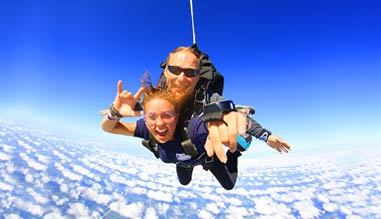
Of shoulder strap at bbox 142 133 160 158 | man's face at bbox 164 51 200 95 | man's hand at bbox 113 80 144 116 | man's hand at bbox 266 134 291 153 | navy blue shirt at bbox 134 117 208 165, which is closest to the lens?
man's hand at bbox 113 80 144 116

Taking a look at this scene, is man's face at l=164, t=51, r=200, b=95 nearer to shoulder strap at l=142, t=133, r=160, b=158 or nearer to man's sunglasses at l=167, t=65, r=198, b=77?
man's sunglasses at l=167, t=65, r=198, b=77

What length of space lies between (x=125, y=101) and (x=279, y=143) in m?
1.45

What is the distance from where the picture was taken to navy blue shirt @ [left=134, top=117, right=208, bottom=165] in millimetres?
1955

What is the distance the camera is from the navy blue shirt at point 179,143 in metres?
1.95

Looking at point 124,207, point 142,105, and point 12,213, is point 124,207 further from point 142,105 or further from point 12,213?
point 142,105

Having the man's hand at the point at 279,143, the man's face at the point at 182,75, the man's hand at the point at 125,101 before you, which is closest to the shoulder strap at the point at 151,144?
the man's face at the point at 182,75

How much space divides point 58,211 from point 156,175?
80258 millimetres

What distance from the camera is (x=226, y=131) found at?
4.45 feet

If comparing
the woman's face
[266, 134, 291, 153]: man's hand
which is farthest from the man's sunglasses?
[266, 134, 291, 153]: man's hand

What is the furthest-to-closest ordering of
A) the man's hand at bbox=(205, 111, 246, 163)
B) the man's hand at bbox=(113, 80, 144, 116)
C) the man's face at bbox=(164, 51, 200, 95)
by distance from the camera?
the man's face at bbox=(164, 51, 200, 95) < the man's hand at bbox=(113, 80, 144, 116) < the man's hand at bbox=(205, 111, 246, 163)

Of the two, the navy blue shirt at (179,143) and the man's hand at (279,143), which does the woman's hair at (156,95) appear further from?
the man's hand at (279,143)

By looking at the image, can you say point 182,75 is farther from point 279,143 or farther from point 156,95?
point 279,143

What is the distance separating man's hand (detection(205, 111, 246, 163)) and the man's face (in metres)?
0.75

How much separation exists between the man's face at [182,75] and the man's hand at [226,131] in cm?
75
